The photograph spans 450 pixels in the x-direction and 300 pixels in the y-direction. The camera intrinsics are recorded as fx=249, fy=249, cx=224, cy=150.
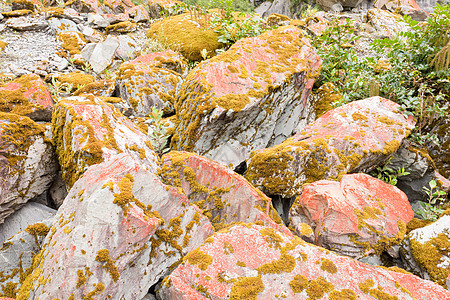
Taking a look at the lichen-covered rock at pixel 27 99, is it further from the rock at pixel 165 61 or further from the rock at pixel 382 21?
the rock at pixel 382 21

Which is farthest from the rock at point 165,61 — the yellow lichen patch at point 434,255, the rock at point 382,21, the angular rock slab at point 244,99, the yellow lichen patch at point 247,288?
the rock at point 382,21

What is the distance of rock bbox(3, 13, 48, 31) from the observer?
1172 cm

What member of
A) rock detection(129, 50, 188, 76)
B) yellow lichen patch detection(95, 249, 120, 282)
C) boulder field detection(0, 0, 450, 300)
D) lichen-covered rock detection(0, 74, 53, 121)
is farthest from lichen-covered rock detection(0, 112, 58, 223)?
rock detection(129, 50, 188, 76)

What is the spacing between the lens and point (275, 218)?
17.5ft

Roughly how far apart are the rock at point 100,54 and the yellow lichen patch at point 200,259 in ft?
30.0

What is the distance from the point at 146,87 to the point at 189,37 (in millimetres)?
4428

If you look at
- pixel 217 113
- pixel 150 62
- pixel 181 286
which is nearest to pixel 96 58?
pixel 150 62

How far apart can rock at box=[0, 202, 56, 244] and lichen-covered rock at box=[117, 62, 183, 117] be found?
379 cm

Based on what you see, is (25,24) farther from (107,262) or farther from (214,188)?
(107,262)

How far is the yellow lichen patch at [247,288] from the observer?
10.6 feet

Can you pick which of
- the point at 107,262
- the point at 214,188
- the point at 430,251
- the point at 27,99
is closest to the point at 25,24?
the point at 27,99

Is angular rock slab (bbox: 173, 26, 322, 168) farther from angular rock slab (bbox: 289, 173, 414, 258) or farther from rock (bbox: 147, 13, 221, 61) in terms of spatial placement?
rock (bbox: 147, 13, 221, 61)

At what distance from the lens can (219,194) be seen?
5.06 m

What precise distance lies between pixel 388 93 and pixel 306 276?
7.01m
